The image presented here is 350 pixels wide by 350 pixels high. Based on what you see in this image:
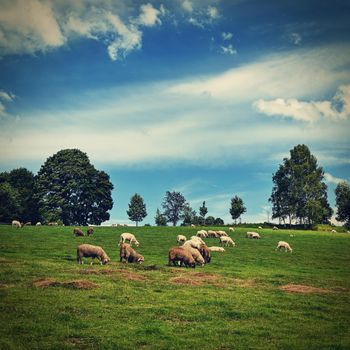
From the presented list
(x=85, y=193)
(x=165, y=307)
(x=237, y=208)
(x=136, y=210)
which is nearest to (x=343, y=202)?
(x=237, y=208)

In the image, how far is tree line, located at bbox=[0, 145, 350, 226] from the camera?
108500 millimetres

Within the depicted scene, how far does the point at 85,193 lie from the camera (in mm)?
111812

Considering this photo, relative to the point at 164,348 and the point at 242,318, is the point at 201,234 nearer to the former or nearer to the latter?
the point at 242,318

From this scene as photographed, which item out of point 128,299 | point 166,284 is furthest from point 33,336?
point 166,284

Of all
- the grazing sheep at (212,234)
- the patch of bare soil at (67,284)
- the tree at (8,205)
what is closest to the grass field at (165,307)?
the patch of bare soil at (67,284)

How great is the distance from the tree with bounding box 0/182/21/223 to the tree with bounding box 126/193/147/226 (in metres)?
49.0

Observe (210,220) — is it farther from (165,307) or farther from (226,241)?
(165,307)

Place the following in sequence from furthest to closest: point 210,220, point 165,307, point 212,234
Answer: point 210,220 < point 212,234 < point 165,307

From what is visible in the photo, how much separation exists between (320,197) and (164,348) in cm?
12487

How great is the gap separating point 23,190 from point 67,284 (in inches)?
4176

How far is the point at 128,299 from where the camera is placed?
20812 mm

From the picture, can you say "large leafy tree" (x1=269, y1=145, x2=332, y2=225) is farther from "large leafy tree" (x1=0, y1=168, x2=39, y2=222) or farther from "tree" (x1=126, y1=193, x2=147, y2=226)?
"large leafy tree" (x1=0, y1=168, x2=39, y2=222)

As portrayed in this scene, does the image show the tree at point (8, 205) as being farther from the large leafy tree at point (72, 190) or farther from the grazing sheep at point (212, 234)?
the grazing sheep at point (212, 234)

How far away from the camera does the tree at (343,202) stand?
15125cm
